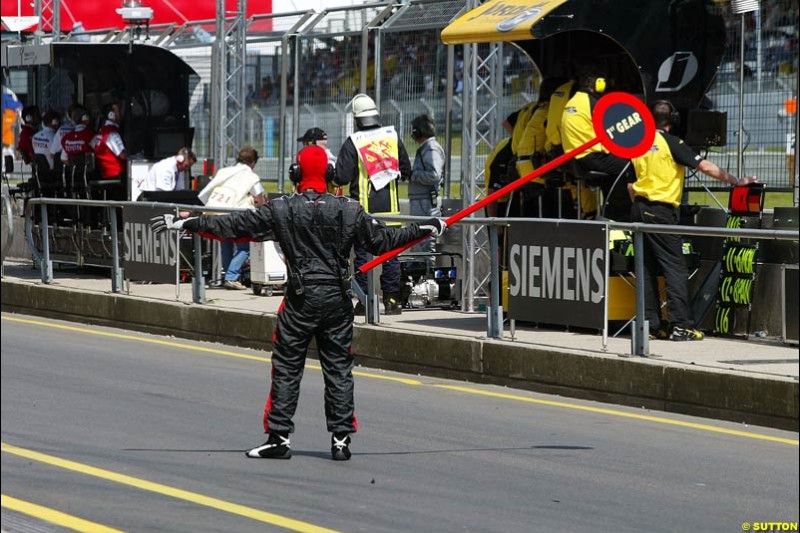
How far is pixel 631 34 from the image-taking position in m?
13.5

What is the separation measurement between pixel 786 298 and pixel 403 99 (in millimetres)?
8123

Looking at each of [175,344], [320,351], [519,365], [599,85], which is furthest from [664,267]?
[175,344]

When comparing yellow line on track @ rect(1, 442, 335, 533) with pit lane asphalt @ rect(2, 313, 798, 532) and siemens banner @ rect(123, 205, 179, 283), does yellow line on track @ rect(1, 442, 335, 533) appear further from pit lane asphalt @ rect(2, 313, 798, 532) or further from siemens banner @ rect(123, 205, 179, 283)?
siemens banner @ rect(123, 205, 179, 283)

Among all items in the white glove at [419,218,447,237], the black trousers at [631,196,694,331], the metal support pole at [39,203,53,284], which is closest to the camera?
the white glove at [419,218,447,237]

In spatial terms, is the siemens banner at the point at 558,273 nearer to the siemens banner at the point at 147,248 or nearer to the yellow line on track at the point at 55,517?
the siemens banner at the point at 147,248

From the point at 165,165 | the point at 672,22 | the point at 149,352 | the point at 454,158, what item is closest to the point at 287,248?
the point at 149,352

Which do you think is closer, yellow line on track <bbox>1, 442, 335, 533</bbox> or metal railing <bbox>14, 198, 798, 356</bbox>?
yellow line on track <bbox>1, 442, 335, 533</bbox>

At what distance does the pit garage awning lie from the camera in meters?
13.1

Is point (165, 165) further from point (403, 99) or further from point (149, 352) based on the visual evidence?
point (149, 352)

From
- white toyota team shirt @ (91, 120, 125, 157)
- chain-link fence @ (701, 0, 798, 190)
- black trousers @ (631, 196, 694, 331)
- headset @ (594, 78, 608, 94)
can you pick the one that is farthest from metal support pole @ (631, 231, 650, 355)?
white toyota team shirt @ (91, 120, 125, 157)

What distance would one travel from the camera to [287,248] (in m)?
8.38

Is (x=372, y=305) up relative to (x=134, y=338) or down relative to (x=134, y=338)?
up

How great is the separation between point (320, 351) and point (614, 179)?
504 centimetres

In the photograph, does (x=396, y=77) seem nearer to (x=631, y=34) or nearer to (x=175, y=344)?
(x=631, y=34)
